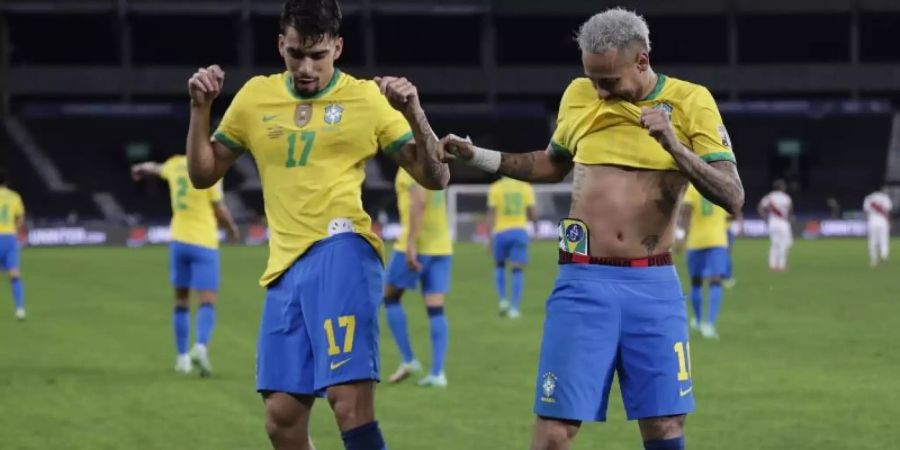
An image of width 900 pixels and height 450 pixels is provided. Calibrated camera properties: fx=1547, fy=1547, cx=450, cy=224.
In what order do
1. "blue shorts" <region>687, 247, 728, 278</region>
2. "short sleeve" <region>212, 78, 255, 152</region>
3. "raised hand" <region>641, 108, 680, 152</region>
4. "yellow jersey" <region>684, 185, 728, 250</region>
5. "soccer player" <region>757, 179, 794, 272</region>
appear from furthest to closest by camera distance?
1. "soccer player" <region>757, 179, 794, 272</region>
2. "blue shorts" <region>687, 247, 728, 278</region>
3. "yellow jersey" <region>684, 185, 728, 250</region>
4. "short sleeve" <region>212, 78, 255, 152</region>
5. "raised hand" <region>641, 108, 680, 152</region>

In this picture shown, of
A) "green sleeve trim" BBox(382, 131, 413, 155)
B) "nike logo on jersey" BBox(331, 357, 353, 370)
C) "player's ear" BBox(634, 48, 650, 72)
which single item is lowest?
"nike logo on jersey" BBox(331, 357, 353, 370)

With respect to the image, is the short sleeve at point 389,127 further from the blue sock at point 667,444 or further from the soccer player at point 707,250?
the soccer player at point 707,250

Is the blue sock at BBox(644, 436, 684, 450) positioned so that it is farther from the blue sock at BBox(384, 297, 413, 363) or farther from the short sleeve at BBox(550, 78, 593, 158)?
the blue sock at BBox(384, 297, 413, 363)

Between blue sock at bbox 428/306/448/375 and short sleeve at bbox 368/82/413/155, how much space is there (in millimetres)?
7165

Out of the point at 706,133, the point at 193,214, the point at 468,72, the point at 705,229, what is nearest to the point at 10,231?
the point at 193,214

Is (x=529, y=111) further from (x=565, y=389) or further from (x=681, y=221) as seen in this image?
(x=565, y=389)

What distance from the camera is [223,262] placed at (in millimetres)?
35500

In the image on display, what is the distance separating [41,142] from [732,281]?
120 feet

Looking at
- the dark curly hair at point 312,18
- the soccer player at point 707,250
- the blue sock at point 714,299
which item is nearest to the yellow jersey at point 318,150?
the dark curly hair at point 312,18

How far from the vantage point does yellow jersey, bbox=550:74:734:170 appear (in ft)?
21.1

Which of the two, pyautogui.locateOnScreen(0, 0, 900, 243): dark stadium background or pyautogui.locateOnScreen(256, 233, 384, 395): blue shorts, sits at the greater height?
pyautogui.locateOnScreen(0, 0, 900, 243): dark stadium background

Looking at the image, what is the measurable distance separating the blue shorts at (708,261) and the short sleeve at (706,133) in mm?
11775

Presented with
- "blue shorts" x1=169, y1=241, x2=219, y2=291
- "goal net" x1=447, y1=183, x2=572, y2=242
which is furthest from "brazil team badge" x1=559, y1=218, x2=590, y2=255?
"goal net" x1=447, y1=183, x2=572, y2=242

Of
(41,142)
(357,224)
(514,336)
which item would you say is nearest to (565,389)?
(357,224)
